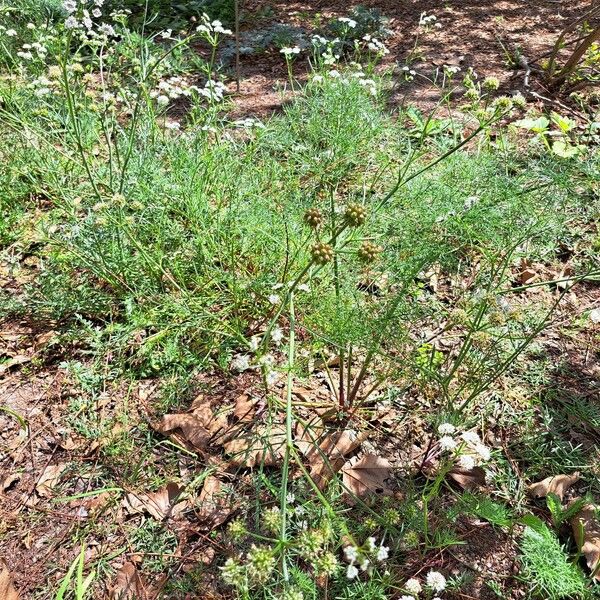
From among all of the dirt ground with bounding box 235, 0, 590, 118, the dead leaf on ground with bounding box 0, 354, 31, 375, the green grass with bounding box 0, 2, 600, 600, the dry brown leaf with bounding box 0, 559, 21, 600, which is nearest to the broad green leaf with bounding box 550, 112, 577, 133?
the green grass with bounding box 0, 2, 600, 600

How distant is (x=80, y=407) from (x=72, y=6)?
168cm

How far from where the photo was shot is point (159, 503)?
2057 millimetres

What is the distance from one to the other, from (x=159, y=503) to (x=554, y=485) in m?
1.55

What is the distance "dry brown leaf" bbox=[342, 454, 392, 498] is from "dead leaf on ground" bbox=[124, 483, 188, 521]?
25.7 inches

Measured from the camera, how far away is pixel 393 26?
5.30 m

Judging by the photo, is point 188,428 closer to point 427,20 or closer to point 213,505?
point 213,505

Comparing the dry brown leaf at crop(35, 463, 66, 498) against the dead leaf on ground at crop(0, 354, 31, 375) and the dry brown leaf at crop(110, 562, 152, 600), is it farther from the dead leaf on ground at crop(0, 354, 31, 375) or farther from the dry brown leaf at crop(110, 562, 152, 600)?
the dead leaf on ground at crop(0, 354, 31, 375)

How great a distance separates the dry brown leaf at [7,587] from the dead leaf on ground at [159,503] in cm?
44

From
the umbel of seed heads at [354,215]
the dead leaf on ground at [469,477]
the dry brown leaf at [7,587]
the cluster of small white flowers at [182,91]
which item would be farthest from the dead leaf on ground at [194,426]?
the cluster of small white flowers at [182,91]

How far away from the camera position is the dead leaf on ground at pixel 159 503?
203 centimetres

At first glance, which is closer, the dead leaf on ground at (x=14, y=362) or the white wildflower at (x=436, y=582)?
the white wildflower at (x=436, y=582)

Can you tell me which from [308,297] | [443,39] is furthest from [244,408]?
[443,39]

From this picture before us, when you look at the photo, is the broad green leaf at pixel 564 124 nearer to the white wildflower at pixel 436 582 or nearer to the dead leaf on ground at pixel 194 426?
the dead leaf on ground at pixel 194 426

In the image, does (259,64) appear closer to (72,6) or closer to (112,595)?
Answer: (72,6)
